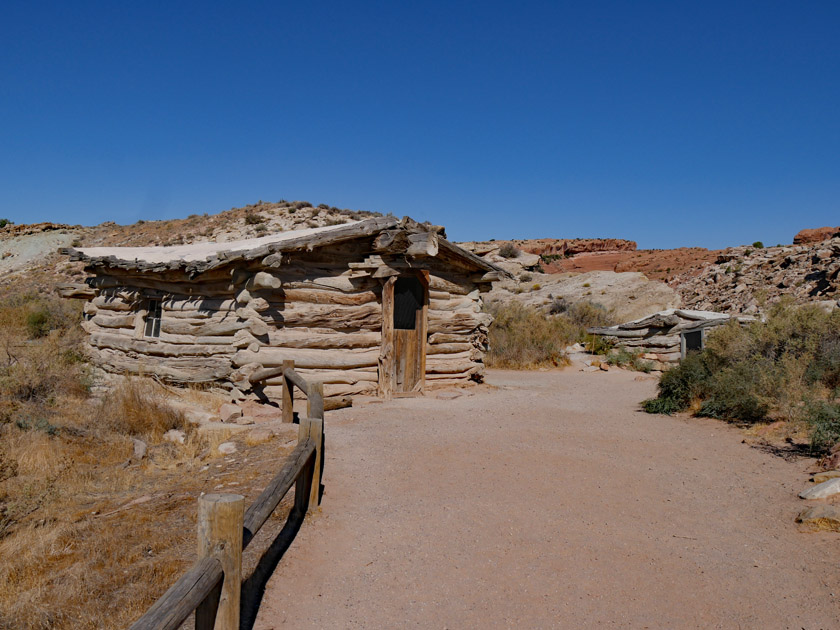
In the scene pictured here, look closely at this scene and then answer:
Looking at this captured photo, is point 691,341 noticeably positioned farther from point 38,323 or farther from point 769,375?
point 38,323

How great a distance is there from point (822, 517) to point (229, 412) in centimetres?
747

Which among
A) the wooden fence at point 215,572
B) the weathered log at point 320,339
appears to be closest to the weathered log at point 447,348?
the weathered log at point 320,339

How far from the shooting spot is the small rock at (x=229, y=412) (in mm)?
8734

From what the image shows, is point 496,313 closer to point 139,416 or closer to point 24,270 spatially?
point 139,416

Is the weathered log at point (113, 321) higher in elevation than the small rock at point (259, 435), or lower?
higher

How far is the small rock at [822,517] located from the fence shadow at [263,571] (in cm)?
426

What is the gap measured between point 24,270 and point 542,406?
Answer: 41.2 m

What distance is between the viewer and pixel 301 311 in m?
10.3

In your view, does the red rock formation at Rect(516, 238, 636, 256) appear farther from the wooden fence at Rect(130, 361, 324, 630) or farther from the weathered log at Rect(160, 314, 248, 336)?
the wooden fence at Rect(130, 361, 324, 630)

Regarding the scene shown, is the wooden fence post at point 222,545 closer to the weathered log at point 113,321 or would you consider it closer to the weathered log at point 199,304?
the weathered log at point 199,304

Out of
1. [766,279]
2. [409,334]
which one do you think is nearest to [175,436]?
[409,334]

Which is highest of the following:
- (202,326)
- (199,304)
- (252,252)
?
(252,252)

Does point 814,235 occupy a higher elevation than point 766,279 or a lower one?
higher

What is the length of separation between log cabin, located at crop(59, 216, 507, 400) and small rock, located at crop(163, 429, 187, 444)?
183 cm
